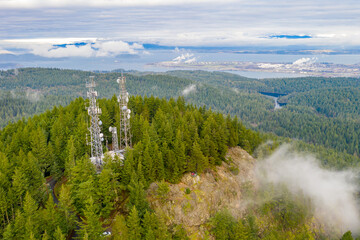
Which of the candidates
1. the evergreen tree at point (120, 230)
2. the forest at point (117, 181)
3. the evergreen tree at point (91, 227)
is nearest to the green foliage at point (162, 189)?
the forest at point (117, 181)

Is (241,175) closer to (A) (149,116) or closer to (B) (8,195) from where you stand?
(A) (149,116)

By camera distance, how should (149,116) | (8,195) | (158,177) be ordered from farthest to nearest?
(149,116) → (158,177) → (8,195)

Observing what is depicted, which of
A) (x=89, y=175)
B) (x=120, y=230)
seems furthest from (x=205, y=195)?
(x=89, y=175)

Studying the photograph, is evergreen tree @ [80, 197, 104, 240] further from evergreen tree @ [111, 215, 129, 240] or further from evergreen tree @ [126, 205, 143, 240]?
evergreen tree @ [126, 205, 143, 240]

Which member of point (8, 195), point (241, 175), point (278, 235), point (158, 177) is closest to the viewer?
point (8, 195)

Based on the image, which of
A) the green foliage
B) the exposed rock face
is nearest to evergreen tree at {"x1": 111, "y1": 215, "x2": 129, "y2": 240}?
the exposed rock face

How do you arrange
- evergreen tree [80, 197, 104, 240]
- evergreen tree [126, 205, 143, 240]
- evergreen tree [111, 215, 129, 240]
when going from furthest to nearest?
evergreen tree [126, 205, 143, 240] < evergreen tree [111, 215, 129, 240] < evergreen tree [80, 197, 104, 240]

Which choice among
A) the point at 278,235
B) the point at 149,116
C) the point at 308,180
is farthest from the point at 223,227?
the point at 308,180

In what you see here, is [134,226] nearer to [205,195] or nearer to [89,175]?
[89,175]
